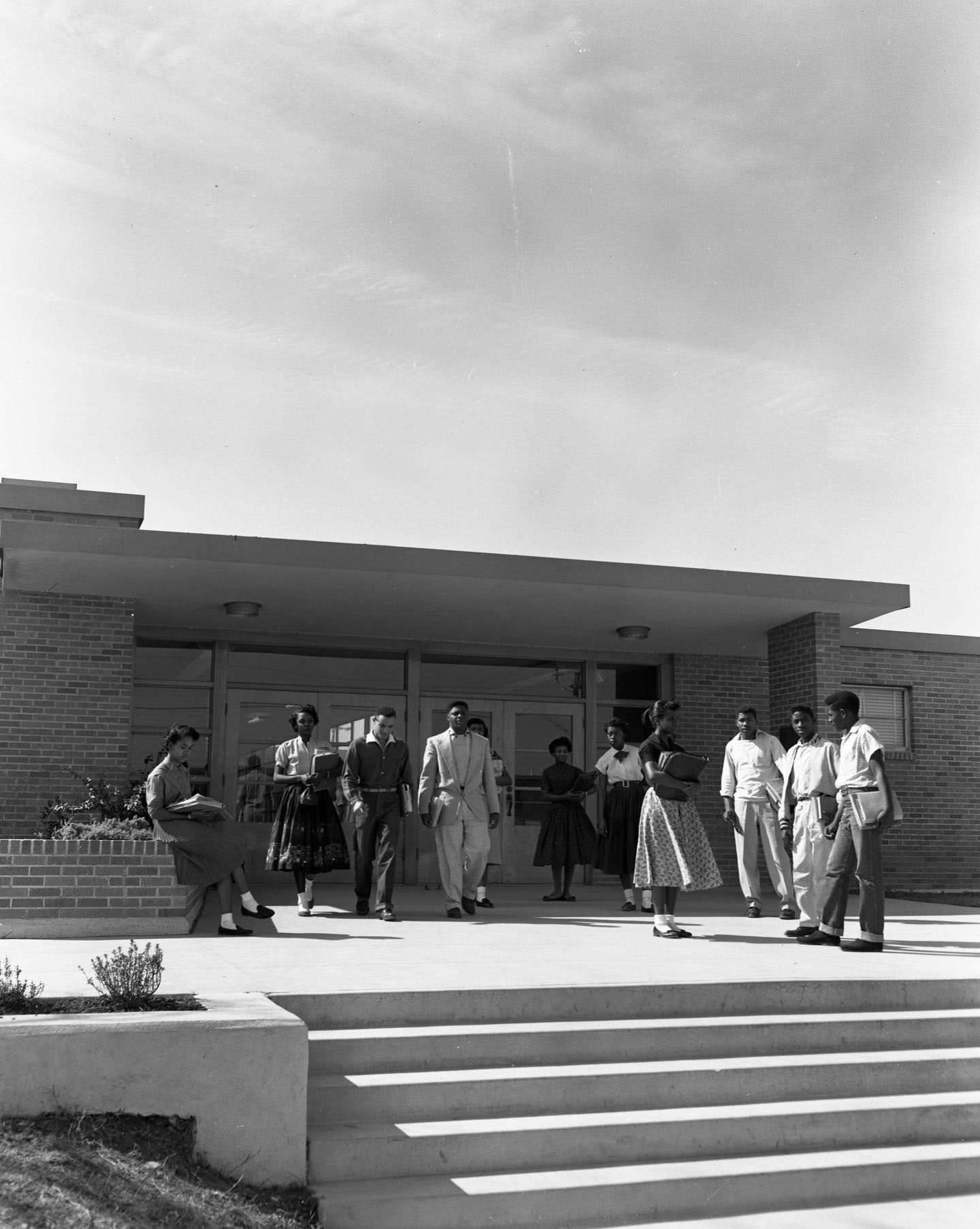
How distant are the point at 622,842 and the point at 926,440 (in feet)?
15.8

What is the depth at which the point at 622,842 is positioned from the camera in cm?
1080

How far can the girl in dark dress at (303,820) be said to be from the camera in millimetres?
8891

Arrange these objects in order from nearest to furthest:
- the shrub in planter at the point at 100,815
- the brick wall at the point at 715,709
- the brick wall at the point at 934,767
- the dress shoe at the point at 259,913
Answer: the shrub in planter at the point at 100,815, the dress shoe at the point at 259,913, the brick wall at the point at 715,709, the brick wall at the point at 934,767

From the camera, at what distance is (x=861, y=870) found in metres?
7.10

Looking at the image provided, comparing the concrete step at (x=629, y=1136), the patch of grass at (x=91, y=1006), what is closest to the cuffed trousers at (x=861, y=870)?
the concrete step at (x=629, y=1136)

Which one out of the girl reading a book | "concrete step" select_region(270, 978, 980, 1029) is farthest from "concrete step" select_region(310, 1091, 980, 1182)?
the girl reading a book

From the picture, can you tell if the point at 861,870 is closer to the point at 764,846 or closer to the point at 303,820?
the point at 764,846

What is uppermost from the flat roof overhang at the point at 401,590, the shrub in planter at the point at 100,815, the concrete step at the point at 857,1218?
the flat roof overhang at the point at 401,590

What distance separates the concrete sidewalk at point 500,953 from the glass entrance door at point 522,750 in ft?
10.6

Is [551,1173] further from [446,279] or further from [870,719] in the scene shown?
[870,719]

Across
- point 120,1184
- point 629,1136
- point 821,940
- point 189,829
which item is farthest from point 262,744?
point 120,1184

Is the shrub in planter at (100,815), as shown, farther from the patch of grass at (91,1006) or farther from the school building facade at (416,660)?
the patch of grass at (91,1006)

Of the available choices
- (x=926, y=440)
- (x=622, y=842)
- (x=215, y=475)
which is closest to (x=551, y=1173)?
(x=622, y=842)

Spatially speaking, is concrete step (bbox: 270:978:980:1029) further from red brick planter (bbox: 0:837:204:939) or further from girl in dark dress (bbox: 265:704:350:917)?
girl in dark dress (bbox: 265:704:350:917)
